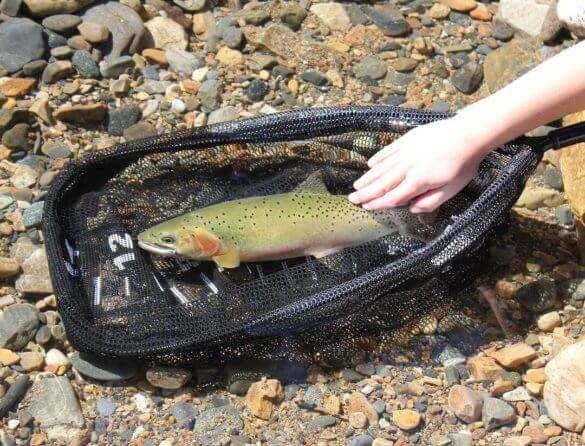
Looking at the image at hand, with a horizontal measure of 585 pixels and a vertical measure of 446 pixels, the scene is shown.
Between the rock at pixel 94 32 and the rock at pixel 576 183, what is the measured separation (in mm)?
2453

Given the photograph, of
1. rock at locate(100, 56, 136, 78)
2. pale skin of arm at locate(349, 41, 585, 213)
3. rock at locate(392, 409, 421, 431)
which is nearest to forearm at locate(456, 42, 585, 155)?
pale skin of arm at locate(349, 41, 585, 213)

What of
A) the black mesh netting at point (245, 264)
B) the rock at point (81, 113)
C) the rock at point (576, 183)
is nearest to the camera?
the black mesh netting at point (245, 264)

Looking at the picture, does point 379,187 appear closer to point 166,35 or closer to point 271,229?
point 271,229

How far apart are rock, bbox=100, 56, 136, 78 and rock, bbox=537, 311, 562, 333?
2484 mm

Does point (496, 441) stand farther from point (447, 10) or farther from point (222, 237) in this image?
point (447, 10)

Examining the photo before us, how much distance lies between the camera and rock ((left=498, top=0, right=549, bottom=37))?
15.1 ft

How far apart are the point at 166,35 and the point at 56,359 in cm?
216

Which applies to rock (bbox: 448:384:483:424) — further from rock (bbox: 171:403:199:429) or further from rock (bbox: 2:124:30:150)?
rock (bbox: 2:124:30:150)

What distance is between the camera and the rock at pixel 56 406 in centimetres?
284

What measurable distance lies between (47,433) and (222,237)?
95cm

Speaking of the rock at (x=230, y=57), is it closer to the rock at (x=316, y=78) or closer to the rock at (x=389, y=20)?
the rock at (x=316, y=78)

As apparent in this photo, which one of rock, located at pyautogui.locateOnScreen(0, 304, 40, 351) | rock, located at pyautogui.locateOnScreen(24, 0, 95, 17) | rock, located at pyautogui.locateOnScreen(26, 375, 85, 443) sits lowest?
rock, located at pyautogui.locateOnScreen(26, 375, 85, 443)

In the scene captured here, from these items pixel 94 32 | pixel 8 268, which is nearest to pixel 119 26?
pixel 94 32

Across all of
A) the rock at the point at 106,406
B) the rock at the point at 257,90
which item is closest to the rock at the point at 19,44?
the rock at the point at 257,90
